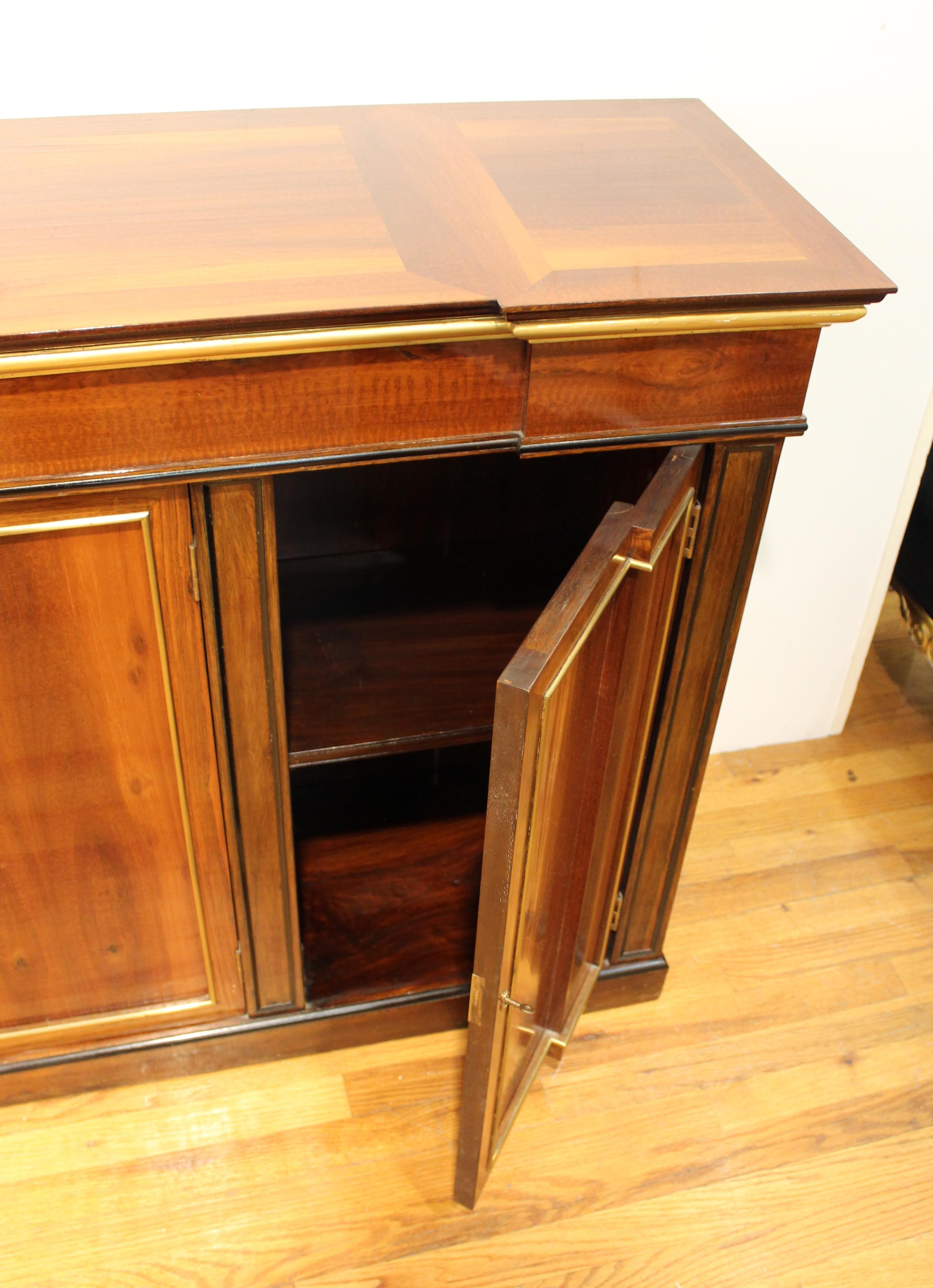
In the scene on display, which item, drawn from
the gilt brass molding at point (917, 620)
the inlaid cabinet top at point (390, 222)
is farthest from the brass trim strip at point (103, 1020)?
the gilt brass molding at point (917, 620)

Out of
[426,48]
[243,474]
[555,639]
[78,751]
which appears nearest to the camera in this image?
[555,639]

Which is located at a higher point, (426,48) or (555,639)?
(426,48)

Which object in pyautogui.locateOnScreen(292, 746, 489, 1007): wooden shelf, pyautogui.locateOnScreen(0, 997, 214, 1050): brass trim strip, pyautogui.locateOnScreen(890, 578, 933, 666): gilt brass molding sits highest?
pyautogui.locateOnScreen(890, 578, 933, 666): gilt brass molding

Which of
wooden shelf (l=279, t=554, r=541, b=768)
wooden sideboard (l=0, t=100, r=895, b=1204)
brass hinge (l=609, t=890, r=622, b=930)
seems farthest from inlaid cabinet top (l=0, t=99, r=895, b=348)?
brass hinge (l=609, t=890, r=622, b=930)

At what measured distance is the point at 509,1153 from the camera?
133 centimetres

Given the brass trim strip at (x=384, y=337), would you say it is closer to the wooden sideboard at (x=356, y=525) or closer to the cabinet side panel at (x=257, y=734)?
the wooden sideboard at (x=356, y=525)

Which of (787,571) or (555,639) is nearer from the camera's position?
(555,639)

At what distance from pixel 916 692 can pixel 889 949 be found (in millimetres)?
538

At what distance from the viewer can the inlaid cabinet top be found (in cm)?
84

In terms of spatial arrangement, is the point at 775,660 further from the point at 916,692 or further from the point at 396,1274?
the point at 396,1274

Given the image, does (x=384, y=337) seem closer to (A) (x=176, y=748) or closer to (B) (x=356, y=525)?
(A) (x=176, y=748)

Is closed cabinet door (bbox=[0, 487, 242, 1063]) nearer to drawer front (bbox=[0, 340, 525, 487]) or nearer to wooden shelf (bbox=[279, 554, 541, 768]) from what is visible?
drawer front (bbox=[0, 340, 525, 487])

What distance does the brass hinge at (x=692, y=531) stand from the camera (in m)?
1.06

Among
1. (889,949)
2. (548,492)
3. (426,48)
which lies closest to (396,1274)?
(889,949)
